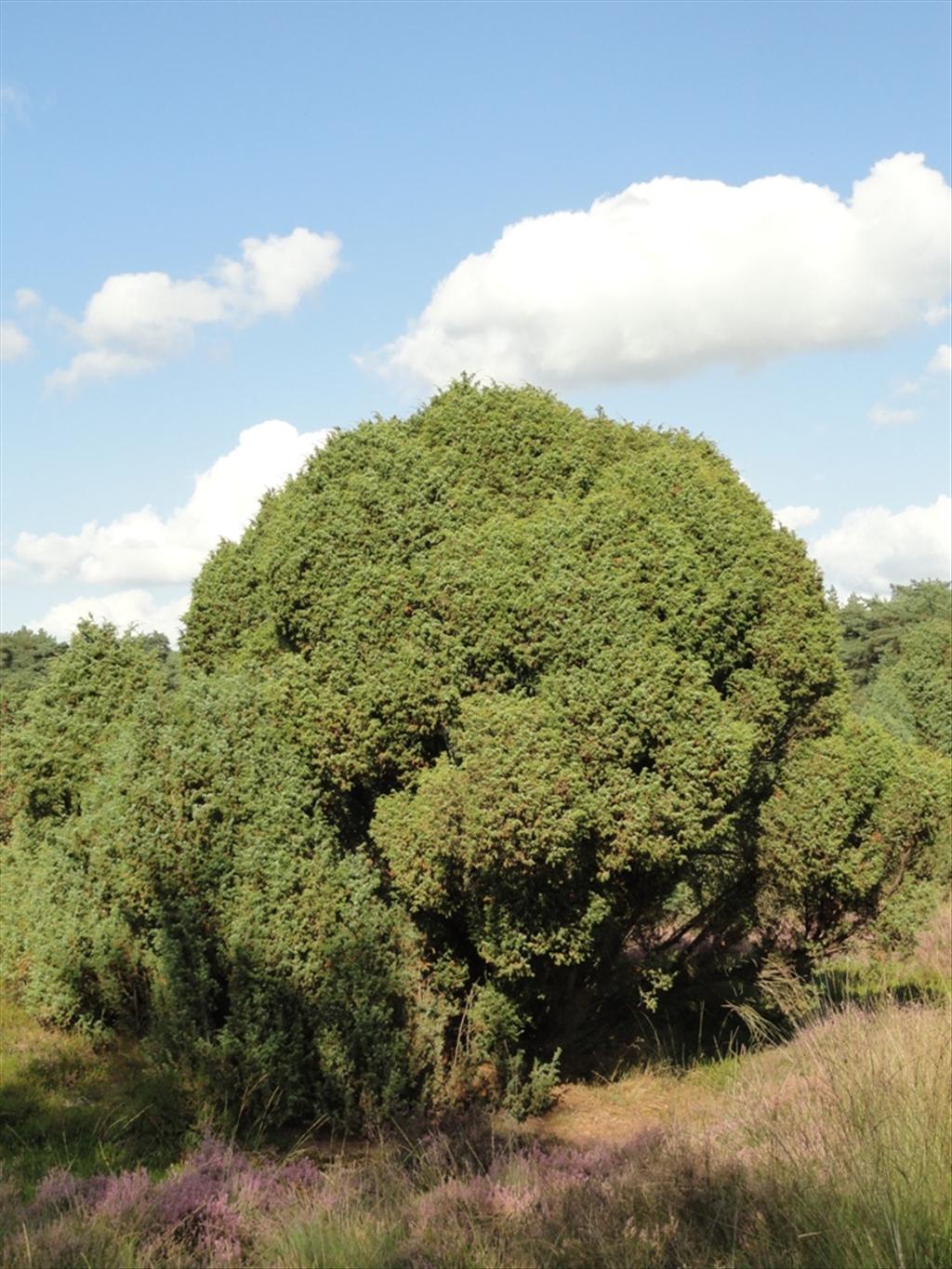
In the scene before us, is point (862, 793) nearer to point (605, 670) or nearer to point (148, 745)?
point (605, 670)

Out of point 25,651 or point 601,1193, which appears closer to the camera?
point 601,1193

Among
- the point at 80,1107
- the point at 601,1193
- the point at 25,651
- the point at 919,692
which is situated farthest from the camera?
the point at 25,651

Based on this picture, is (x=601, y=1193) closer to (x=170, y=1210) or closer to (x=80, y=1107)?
(x=170, y=1210)

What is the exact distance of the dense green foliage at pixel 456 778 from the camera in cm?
862

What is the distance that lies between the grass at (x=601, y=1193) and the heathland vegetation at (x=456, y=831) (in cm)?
8

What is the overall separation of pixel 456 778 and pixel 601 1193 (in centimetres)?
358

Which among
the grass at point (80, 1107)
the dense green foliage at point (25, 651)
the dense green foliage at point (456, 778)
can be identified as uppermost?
the dense green foliage at point (25, 651)

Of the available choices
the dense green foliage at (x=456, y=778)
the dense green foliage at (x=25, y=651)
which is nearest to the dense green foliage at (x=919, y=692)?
the dense green foliage at (x=456, y=778)

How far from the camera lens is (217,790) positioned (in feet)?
30.0

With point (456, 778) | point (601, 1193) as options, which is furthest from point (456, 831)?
point (601, 1193)

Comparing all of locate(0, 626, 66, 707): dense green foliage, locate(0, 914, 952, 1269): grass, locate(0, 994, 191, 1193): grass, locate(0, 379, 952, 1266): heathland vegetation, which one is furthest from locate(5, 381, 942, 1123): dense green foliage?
locate(0, 626, 66, 707): dense green foliage

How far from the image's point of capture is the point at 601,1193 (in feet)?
18.0

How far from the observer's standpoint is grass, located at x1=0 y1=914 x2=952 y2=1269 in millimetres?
4648

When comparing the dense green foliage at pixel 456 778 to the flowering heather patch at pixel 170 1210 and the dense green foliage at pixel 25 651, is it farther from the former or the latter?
the dense green foliage at pixel 25 651
